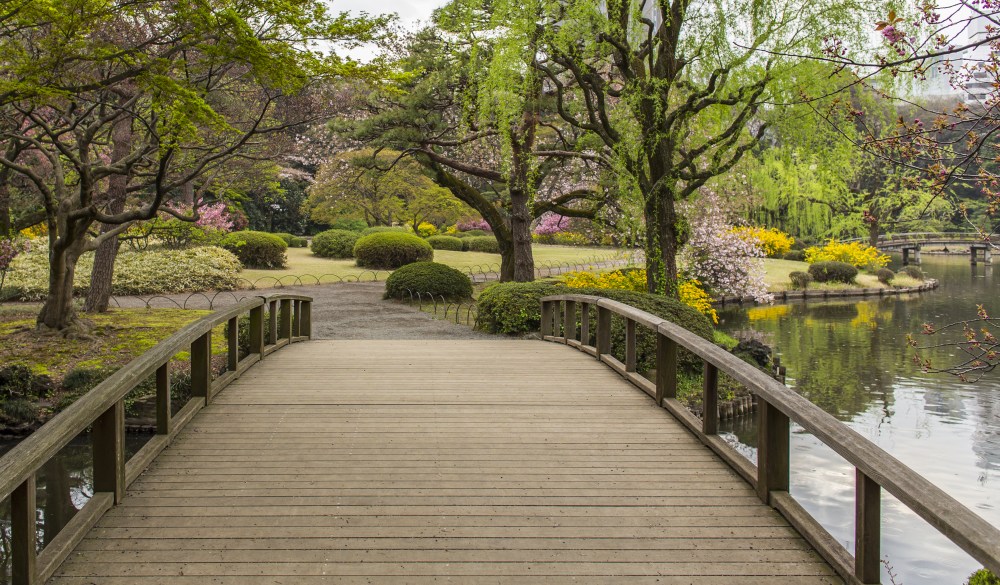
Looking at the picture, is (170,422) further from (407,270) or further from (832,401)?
(407,270)

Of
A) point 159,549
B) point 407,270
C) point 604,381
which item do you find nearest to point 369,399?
point 604,381

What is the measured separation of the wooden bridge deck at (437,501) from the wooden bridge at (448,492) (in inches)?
0.6

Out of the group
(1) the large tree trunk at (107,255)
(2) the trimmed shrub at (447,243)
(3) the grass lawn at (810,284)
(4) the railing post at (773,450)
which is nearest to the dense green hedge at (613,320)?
(4) the railing post at (773,450)

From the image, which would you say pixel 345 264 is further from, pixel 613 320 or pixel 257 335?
pixel 257 335

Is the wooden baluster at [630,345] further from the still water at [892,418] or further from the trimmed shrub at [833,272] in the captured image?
the trimmed shrub at [833,272]

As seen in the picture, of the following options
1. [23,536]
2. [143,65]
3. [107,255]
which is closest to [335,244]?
[107,255]

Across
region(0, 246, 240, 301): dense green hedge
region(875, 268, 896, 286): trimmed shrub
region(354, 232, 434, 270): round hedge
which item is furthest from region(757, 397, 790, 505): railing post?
region(875, 268, 896, 286): trimmed shrub

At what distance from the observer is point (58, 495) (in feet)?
26.3

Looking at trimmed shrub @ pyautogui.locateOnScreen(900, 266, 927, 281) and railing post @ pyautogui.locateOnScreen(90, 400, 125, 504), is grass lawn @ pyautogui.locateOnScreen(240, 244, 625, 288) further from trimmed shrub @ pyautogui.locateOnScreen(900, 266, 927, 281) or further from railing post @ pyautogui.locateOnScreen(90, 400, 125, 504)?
railing post @ pyautogui.locateOnScreen(90, 400, 125, 504)

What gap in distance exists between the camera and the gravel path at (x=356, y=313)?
14.6 m

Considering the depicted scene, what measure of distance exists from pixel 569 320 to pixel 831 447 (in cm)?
696

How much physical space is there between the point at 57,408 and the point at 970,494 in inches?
402

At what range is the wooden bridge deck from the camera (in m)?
3.45

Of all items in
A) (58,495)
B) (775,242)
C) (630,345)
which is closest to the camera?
(630,345)
